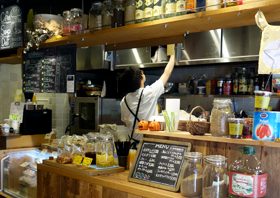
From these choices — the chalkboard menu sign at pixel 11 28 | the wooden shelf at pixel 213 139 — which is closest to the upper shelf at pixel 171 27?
the chalkboard menu sign at pixel 11 28

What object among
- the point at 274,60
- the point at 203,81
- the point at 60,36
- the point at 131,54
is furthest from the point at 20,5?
the point at 274,60

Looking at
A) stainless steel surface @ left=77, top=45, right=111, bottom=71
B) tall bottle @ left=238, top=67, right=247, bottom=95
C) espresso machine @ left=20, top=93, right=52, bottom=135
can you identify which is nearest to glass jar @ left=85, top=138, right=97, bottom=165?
espresso machine @ left=20, top=93, right=52, bottom=135

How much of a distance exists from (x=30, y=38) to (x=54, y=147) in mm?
1460

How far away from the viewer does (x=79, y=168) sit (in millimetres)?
2344

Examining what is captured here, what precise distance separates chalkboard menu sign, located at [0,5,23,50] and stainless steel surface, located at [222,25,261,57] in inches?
112

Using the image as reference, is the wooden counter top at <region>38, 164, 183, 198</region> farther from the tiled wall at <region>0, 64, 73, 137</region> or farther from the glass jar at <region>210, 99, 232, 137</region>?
the tiled wall at <region>0, 64, 73, 137</region>

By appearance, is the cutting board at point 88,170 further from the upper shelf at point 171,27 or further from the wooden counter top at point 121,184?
the upper shelf at point 171,27

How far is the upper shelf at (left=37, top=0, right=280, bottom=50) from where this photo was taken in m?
1.98

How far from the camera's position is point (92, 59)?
5.21 m

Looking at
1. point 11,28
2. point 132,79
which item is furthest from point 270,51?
point 11,28

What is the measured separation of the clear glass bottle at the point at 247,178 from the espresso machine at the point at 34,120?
3092 mm

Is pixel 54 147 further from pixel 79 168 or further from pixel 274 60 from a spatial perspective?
pixel 274 60

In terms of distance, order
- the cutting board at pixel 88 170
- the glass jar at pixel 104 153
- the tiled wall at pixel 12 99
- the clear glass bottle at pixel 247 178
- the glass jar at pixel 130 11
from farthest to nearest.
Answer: the tiled wall at pixel 12 99
the glass jar at pixel 130 11
the glass jar at pixel 104 153
the cutting board at pixel 88 170
the clear glass bottle at pixel 247 178

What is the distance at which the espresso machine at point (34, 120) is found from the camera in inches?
154
